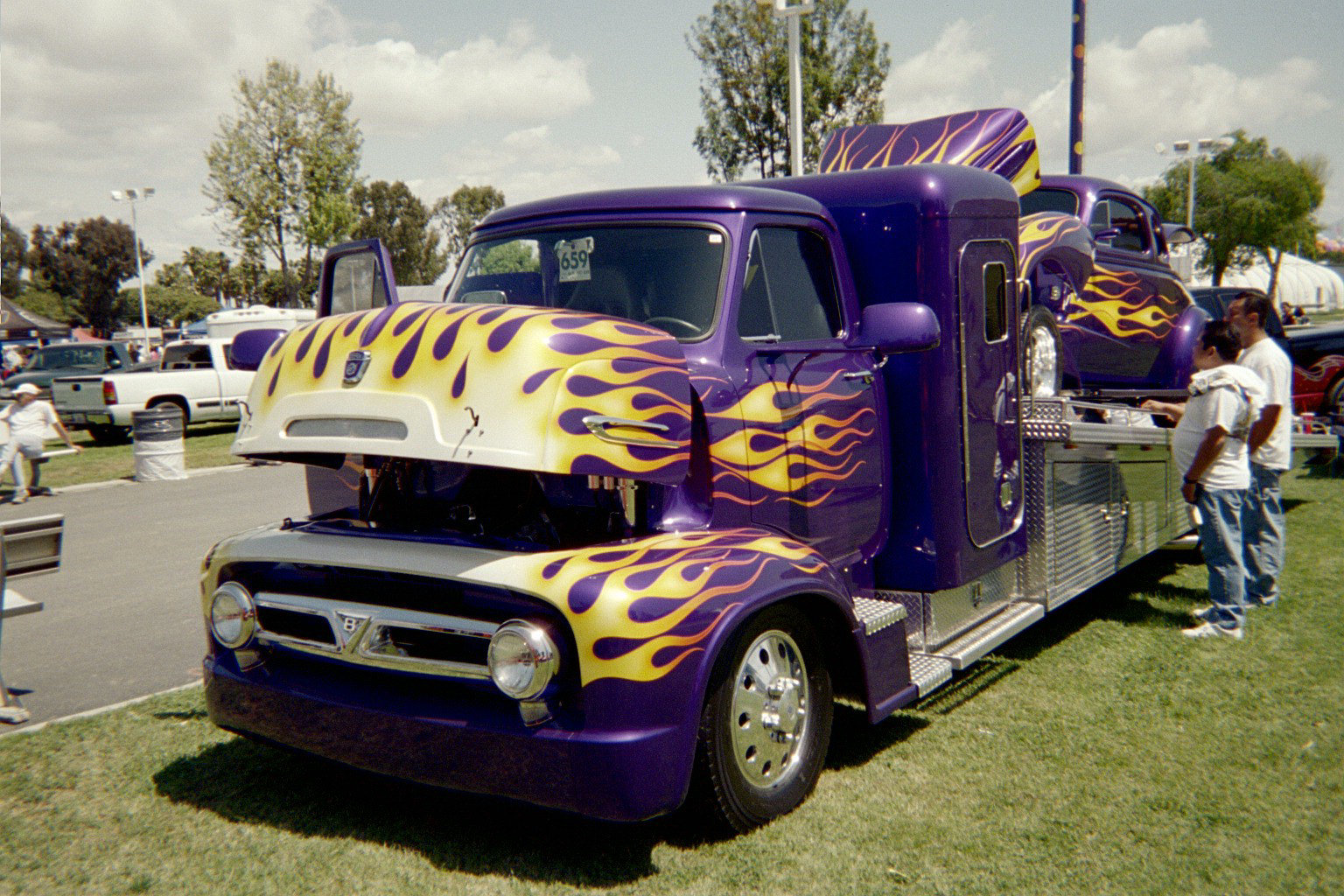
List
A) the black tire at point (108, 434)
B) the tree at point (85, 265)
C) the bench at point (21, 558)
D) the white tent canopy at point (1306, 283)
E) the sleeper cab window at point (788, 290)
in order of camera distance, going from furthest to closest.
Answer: the tree at point (85, 265), the white tent canopy at point (1306, 283), the black tire at point (108, 434), the bench at point (21, 558), the sleeper cab window at point (788, 290)

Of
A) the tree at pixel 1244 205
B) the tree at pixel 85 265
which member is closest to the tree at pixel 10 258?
the tree at pixel 85 265

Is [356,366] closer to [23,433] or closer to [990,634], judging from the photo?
[990,634]

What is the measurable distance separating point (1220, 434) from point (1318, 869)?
3142 mm

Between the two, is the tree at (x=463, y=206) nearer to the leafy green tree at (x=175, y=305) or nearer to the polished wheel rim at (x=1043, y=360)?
the leafy green tree at (x=175, y=305)

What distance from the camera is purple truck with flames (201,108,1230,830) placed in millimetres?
3232

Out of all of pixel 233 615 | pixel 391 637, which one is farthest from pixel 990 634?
pixel 233 615

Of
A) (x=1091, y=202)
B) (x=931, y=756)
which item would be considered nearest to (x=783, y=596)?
(x=931, y=756)

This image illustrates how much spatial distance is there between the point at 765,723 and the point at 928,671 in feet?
3.85

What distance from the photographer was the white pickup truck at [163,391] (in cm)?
2023

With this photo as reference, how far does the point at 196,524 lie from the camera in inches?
455

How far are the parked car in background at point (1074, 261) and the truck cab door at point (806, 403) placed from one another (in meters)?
1.60

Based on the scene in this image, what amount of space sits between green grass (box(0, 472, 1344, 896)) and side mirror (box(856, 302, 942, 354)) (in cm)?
175

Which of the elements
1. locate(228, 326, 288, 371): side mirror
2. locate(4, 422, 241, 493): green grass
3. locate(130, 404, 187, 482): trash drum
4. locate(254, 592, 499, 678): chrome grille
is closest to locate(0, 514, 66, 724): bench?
locate(228, 326, 288, 371): side mirror

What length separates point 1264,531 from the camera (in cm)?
688
